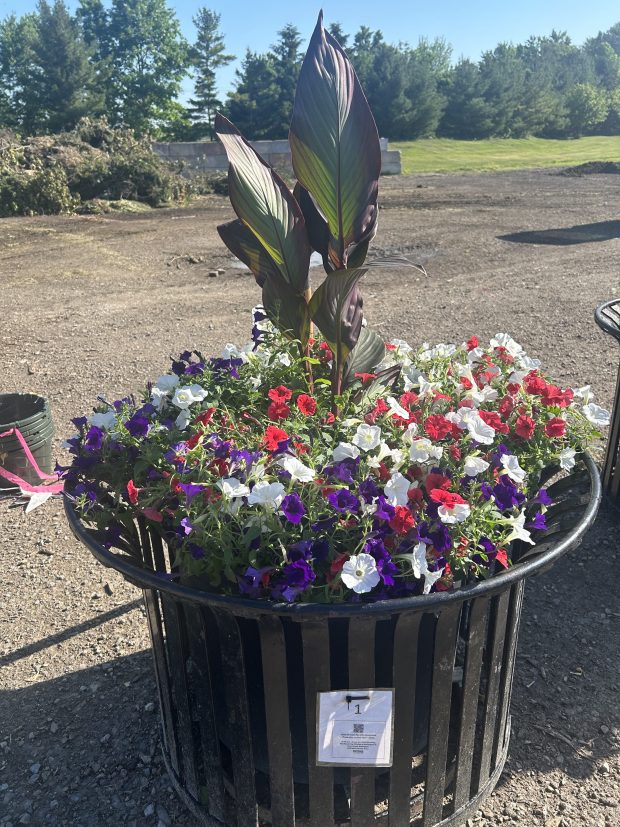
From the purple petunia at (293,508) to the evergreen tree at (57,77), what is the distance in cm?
4079

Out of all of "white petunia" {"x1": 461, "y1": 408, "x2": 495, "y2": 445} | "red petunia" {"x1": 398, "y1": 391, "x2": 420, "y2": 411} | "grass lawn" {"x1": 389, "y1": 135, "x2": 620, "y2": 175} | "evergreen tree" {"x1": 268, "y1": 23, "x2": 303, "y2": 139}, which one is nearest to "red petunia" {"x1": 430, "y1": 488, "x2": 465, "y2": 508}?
"white petunia" {"x1": 461, "y1": 408, "x2": 495, "y2": 445}

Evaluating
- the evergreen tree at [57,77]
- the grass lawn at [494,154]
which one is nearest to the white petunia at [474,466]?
the grass lawn at [494,154]

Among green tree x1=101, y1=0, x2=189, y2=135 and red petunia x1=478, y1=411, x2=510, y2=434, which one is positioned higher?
green tree x1=101, y1=0, x2=189, y2=135

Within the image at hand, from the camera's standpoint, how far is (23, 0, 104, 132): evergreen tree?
123ft

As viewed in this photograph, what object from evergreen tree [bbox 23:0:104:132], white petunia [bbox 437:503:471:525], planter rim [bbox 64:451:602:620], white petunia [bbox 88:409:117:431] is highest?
evergreen tree [bbox 23:0:104:132]

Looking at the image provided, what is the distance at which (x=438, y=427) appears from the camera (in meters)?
1.63

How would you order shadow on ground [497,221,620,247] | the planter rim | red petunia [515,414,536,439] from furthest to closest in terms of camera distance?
shadow on ground [497,221,620,247] → red petunia [515,414,536,439] → the planter rim

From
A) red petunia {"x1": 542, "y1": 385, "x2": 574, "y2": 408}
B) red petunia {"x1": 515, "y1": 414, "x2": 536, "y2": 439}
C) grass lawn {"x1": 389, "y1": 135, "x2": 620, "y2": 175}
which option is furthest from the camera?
grass lawn {"x1": 389, "y1": 135, "x2": 620, "y2": 175}

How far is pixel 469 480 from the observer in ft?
5.21

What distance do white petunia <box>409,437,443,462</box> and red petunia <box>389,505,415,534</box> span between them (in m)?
0.19

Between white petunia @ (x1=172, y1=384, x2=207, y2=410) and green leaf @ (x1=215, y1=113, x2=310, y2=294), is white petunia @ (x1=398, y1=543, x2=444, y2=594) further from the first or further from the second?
green leaf @ (x1=215, y1=113, x2=310, y2=294)

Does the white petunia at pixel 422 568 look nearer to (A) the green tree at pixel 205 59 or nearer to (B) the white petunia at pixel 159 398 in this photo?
(B) the white petunia at pixel 159 398

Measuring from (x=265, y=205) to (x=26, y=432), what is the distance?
2184mm

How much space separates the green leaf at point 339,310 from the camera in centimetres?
166
